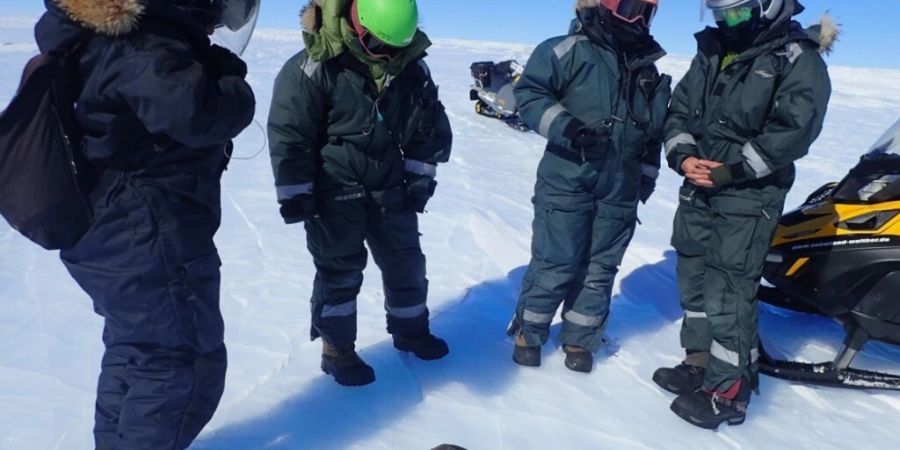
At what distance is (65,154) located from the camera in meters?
1.71

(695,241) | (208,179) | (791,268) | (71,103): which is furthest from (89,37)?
(791,268)

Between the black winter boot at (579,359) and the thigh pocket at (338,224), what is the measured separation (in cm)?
122

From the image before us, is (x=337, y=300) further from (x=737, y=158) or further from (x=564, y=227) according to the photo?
(x=737, y=158)

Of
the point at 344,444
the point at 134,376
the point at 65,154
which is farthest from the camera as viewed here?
the point at 344,444

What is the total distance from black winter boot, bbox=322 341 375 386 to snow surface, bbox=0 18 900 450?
5cm

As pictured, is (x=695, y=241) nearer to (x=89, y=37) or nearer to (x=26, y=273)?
(x=89, y=37)

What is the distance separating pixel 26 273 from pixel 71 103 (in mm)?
2581

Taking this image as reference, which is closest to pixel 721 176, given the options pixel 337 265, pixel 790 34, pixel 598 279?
pixel 790 34

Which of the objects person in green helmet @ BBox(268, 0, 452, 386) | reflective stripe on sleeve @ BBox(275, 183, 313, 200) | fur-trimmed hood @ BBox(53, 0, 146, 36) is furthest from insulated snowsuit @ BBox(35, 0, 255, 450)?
person in green helmet @ BBox(268, 0, 452, 386)

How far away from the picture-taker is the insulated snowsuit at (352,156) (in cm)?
249

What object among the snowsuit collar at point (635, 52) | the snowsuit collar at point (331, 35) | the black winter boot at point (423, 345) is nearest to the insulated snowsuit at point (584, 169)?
the snowsuit collar at point (635, 52)

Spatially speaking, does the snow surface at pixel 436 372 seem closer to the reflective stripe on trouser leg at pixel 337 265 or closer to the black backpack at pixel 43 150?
the reflective stripe on trouser leg at pixel 337 265

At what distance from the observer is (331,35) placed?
8.00ft

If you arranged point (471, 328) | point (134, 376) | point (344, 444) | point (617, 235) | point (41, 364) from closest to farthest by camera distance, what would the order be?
point (134, 376)
point (344, 444)
point (41, 364)
point (617, 235)
point (471, 328)
